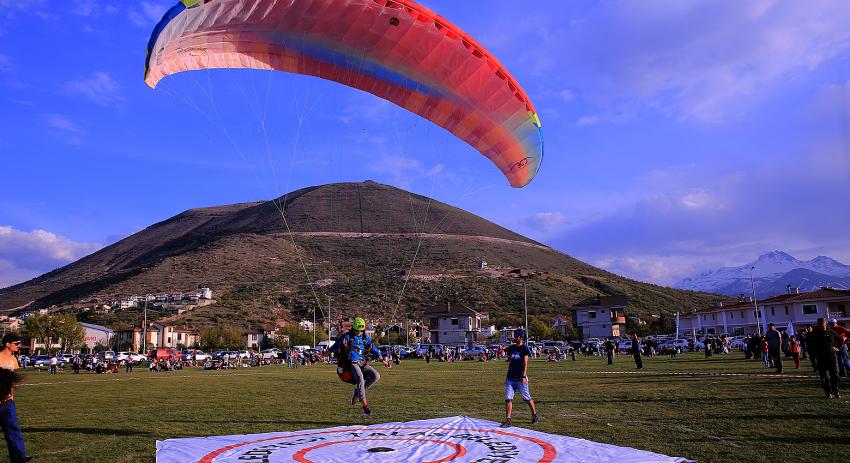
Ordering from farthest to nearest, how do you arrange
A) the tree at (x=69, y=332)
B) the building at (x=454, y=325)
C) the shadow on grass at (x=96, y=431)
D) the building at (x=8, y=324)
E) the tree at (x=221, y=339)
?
the building at (x=8, y=324)
the building at (x=454, y=325)
the tree at (x=221, y=339)
the tree at (x=69, y=332)
the shadow on grass at (x=96, y=431)

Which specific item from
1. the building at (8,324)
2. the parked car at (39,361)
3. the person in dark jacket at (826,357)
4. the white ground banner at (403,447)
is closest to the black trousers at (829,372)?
the person in dark jacket at (826,357)

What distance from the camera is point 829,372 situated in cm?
1196

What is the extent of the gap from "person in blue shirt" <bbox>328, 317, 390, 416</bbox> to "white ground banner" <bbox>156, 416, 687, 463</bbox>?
1.29 m

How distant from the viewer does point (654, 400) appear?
41.7ft

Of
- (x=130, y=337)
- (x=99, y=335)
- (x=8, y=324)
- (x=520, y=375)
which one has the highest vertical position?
(x=8, y=324)

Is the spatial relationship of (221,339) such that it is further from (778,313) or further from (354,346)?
(354,346)

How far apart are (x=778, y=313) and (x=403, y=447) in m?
75.7

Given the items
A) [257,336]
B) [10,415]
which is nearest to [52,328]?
[257,336]

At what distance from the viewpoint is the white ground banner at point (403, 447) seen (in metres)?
7.13

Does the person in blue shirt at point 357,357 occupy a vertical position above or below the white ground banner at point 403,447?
above

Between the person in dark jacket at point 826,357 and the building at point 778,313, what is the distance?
52.5 meters

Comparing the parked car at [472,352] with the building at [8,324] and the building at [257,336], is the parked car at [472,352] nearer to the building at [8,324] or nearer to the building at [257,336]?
the building at [257,336]

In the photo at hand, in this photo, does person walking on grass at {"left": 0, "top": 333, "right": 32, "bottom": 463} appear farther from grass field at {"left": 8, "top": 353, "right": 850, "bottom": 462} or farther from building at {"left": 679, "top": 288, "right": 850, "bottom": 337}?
building at {"left": 679, "top": 288, "right": 850, "bottom": 337}

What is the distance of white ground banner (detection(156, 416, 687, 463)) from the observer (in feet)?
23.4
